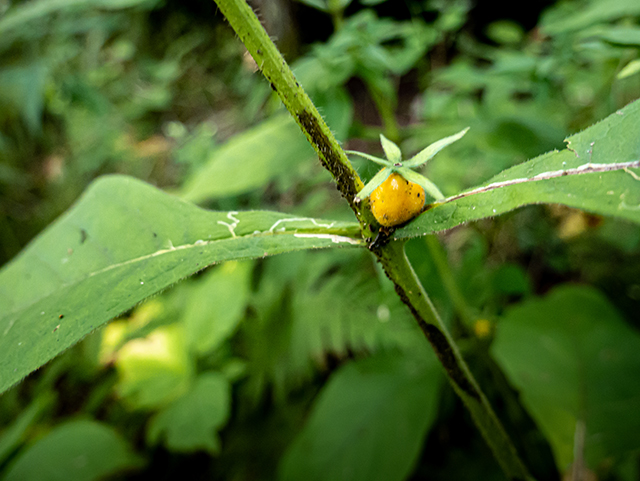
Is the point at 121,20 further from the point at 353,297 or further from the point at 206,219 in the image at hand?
the point at 206,219

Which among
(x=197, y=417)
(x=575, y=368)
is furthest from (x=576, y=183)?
(x=197, y=417)

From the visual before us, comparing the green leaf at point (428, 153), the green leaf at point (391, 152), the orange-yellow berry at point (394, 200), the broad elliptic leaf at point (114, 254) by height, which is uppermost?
the broad elliptic leaf at point (114, 254)

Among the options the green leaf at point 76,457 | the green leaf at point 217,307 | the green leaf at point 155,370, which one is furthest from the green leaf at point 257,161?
the green leaf at point 76,457

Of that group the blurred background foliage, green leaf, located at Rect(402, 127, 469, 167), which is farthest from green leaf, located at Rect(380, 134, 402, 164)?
the blurred background foliage

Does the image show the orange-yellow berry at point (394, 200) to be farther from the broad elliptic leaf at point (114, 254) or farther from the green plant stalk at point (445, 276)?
the green plant stalk at point (445, 276)

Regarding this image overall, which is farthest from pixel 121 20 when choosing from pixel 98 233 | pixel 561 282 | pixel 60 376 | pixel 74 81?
pixel 561 282

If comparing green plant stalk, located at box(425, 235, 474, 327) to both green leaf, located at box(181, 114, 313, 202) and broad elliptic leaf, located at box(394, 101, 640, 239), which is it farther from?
broad elliptic leaf, located at box(394, 101, 640, 239)
